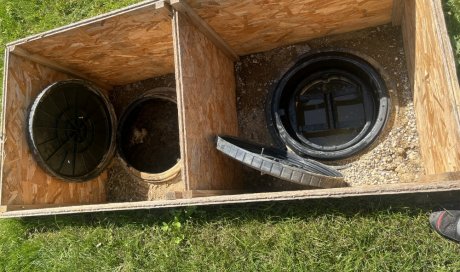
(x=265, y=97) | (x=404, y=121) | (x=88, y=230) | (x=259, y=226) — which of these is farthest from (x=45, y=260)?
(x=404, y=121)

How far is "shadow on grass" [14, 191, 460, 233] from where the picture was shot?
2.42 m

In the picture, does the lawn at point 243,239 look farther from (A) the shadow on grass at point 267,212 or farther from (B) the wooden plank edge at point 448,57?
(B) the wooden plank edge at point 448,57

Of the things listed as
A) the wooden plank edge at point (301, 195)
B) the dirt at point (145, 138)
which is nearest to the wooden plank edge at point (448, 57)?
the wooden plank edge at point (301, 195)

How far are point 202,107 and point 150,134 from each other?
126 centimetres

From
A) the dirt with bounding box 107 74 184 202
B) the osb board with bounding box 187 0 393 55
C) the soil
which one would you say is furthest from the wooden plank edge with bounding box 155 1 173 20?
the dirt with bounding box 107 74 184 202

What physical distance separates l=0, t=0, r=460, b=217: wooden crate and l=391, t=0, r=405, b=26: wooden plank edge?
0.01 m

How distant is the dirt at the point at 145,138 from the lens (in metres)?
3.68

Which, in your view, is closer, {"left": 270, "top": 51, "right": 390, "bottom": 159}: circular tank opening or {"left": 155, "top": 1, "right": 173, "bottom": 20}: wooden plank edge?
{"left": 155, "top": 1, "right": 173, "bottom": 20}: wooden plank edge

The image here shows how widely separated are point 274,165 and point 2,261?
7.81 feet

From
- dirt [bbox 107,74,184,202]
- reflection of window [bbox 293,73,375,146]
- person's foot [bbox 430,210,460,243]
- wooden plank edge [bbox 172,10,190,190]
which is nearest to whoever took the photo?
person's foot [bbox 430,210,460,243]

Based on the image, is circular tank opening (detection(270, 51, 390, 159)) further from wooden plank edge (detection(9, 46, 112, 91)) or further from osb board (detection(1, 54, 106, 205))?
osb board (detection(1, 54, 106, 205))

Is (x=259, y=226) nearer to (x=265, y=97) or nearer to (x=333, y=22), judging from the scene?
(x=265, y=97)

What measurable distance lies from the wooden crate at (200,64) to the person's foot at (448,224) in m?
0.22

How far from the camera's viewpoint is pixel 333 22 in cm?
297
